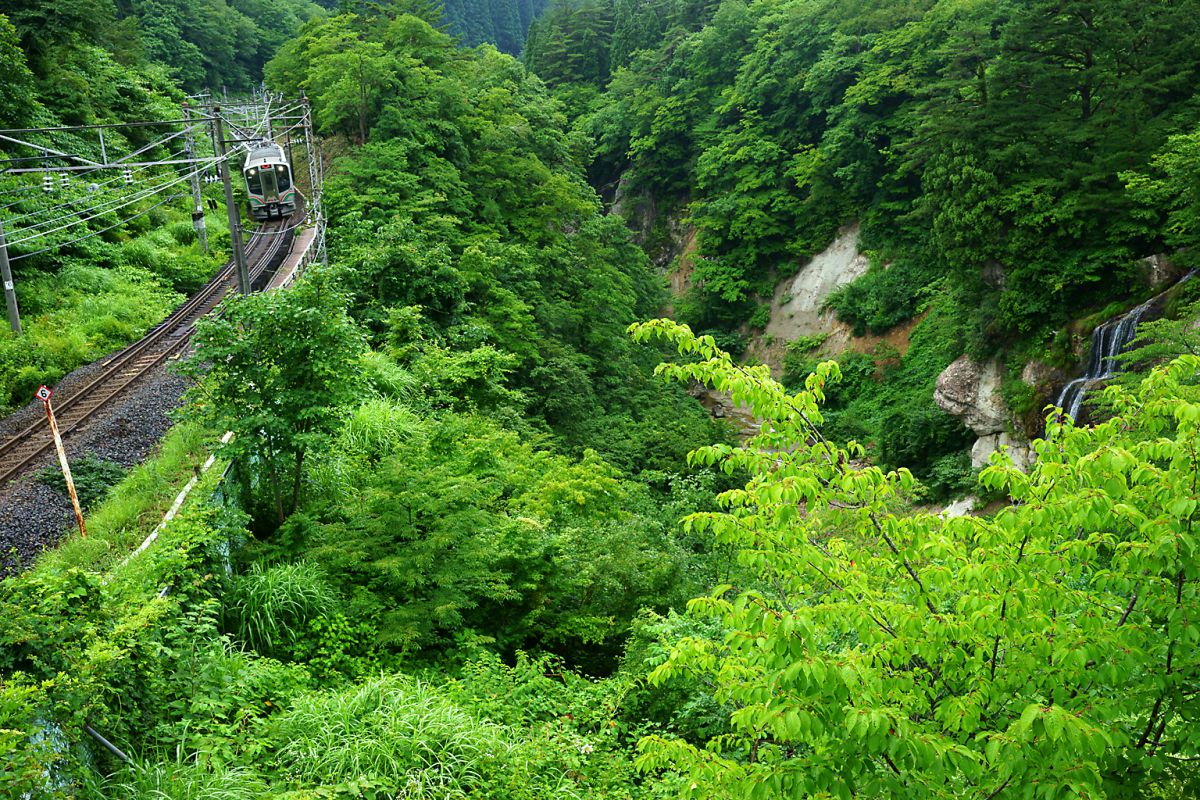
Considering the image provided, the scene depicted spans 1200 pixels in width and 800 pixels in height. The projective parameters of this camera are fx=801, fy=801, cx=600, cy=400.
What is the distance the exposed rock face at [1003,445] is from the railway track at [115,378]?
1997 cm

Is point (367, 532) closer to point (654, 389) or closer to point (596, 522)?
point (596, 522)

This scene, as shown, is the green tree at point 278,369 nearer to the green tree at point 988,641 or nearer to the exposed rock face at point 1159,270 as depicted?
the green tree at point 988,641

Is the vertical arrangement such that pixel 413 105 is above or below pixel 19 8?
below

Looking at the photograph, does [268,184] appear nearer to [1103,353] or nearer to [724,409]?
[724,409]

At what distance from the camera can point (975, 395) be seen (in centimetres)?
2408

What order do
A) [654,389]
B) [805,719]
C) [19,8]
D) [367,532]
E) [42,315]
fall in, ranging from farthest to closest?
[654,389] → [19,8] → [42,315] → [367,532] → [805,719]

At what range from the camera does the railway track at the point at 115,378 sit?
46.6 ft

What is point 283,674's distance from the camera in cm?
820

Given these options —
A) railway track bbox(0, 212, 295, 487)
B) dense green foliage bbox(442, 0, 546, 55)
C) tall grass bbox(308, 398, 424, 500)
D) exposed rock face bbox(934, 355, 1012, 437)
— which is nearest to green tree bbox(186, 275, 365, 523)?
tall grass bbox(308, 398, 424, 500)

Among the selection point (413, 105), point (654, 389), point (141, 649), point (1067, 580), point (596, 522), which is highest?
point (413, 105)

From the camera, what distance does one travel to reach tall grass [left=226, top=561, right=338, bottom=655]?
9117mm

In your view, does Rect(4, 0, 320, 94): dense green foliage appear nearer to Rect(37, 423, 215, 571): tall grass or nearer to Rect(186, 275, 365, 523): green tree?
Rect(37, 423, 215, 571): tall grass

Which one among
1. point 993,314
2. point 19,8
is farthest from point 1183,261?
point 19,8

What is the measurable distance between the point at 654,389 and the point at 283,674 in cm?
2243
